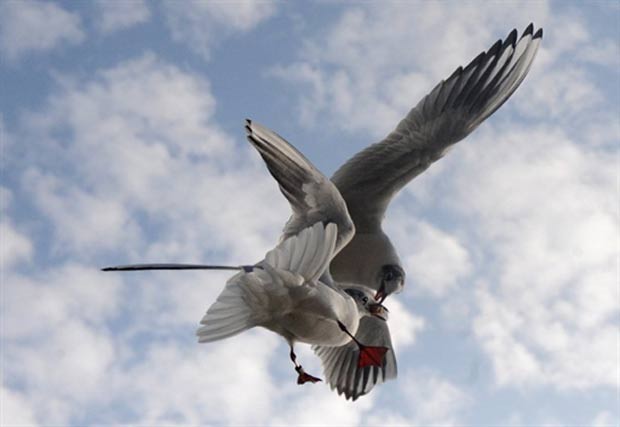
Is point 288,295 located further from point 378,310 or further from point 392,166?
point 392,166

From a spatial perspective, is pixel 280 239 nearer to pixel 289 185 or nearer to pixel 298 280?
pixel 289 185

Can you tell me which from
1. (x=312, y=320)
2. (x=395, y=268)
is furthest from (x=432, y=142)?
(x=312, y=320)

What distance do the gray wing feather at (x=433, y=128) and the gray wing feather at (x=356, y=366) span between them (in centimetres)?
51

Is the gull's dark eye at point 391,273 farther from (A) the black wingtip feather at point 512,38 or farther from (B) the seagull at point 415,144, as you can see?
(A) the black wingtip feather at point 512,38

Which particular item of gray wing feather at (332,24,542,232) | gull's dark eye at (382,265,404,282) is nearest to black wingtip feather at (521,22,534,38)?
gray wing feather at (332,24,542,232)

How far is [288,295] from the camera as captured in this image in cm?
335

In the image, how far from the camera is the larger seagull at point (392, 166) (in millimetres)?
4641

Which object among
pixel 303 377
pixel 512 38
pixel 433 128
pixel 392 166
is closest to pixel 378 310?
pixel 303 377

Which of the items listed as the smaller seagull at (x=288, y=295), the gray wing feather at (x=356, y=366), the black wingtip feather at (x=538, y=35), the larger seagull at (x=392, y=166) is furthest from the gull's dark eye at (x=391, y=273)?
the black wingtip feather at (x=538, y=35)

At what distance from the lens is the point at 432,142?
198 inches

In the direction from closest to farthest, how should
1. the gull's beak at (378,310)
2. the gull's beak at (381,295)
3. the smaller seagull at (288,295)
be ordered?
the smaller seagull at (288,295) < the gull's beak at (378,310) < the gull's beak at (381,295)

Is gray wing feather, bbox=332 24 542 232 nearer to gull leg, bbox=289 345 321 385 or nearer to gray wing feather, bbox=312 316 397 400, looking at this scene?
gray wing feather, bbox=312 316 397 400

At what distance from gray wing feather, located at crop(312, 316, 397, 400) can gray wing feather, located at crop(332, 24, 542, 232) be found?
515mm

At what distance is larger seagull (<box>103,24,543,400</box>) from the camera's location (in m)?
4.64
